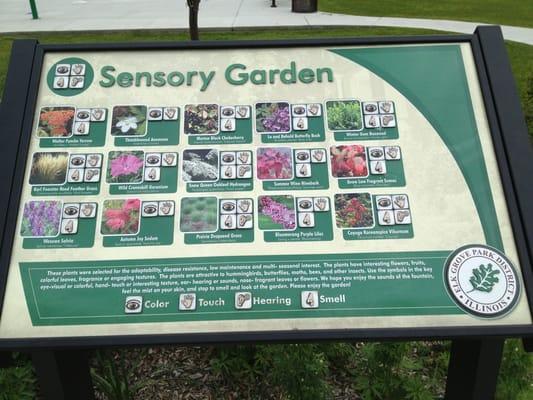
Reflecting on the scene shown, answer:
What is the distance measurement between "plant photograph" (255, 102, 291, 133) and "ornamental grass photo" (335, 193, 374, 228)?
0.36 metres

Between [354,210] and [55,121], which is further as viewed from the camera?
[55,121]

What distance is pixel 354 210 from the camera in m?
1.98

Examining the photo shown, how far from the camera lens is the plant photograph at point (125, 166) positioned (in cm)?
203

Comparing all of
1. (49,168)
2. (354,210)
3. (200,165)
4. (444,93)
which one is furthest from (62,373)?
(444,93)

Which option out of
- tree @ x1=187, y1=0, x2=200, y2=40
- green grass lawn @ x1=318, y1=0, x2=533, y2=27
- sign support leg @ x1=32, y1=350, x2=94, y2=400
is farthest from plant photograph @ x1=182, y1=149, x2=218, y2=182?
green grass lawn @ x1=318, y1=0, x2=533, y2=27

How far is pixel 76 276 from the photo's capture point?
1.88 meters

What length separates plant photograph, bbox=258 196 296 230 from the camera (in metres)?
1.96

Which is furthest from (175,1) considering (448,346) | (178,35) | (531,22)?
(448,346)

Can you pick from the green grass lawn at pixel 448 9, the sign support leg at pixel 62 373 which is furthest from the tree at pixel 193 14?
the green grass lawn at pixel 448 9

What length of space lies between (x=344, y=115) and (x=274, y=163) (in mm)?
347

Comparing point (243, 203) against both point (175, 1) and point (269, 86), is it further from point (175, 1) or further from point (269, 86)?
point (175, 1)

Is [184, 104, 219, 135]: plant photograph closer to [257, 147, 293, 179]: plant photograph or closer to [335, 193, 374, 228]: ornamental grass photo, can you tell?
[257, 147, 293, 179]: plant photograph

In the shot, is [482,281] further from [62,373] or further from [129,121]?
[62,373]

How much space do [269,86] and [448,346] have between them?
1831mm
